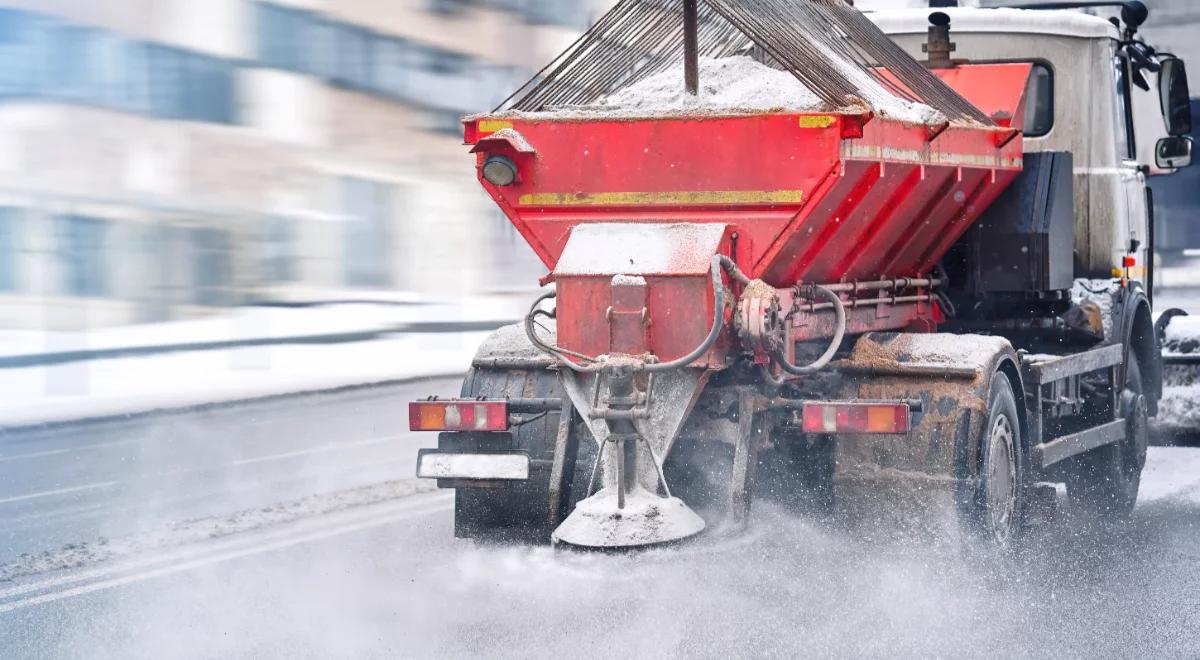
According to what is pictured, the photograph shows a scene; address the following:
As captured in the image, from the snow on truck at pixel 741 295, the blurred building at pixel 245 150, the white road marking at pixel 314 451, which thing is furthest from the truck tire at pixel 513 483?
the blurred building at pixel 245 150

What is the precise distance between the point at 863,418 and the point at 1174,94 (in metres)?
4.66

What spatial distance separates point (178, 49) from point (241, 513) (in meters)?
16.2

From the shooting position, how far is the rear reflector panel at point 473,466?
24.7 feet

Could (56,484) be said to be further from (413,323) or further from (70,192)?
(413,323)

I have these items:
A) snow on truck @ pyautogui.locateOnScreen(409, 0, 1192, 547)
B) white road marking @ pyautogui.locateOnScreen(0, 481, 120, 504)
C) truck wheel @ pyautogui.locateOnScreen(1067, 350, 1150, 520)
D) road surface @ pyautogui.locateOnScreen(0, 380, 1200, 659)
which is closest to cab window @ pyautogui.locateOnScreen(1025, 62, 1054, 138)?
snow on truck @ pyautogui.locateOnScreen(409, 0, 1192, 547)

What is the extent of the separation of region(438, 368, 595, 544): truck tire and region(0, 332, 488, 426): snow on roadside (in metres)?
8.94

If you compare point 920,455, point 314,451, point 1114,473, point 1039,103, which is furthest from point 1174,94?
point 314,451

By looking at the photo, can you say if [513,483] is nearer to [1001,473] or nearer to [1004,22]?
[1001,473]

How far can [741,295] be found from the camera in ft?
23.3

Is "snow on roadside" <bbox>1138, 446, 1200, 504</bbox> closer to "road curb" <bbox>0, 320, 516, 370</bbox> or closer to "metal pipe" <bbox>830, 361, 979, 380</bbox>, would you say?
"metal pipe" <bbox>830, 361, 979, 380</bbox>

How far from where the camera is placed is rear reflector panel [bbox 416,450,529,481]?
24.7ft

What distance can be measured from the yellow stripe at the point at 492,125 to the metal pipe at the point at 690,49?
84 centimetres

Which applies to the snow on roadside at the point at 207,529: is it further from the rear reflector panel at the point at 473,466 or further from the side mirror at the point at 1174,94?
the side mirror at the point at 1174,94

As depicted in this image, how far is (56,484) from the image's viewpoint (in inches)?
464
